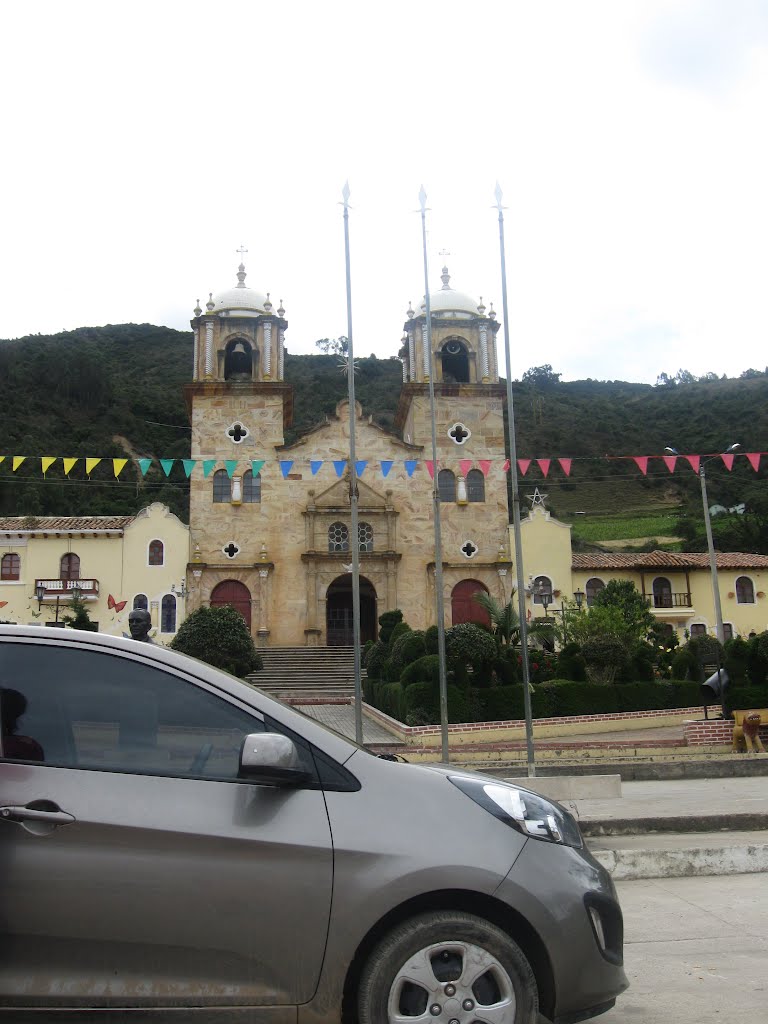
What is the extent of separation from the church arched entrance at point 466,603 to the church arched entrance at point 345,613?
132 inches

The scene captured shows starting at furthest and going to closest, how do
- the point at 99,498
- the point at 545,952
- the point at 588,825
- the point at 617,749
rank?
the point at 99,498, the point at 617,749, the point at 588,825, the point at 545,952

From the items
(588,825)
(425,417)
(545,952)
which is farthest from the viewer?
(425,417)

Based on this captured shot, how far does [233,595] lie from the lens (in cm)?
3691

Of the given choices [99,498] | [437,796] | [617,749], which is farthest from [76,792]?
[99,498]

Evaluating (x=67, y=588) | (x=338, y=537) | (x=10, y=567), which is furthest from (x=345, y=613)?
(x=10, y=567)

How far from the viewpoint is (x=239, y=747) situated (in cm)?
327

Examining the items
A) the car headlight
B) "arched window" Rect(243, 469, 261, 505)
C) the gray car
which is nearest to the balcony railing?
"arched window" Rect(243, 469, 261, 505)

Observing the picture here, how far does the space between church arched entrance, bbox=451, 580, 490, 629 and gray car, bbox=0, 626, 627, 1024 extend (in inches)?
1338

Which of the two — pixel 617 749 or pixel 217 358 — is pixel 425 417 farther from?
pixel 617 749

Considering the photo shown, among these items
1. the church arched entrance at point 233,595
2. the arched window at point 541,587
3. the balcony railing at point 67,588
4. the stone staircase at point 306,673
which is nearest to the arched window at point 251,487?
the church arched entrance at point 233,595

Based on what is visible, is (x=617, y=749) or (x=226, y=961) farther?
(x=617, y=749)

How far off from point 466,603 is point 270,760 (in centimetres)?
3484

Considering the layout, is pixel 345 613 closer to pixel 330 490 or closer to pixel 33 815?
pixel 330 490

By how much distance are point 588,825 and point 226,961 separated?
18.7 ft
